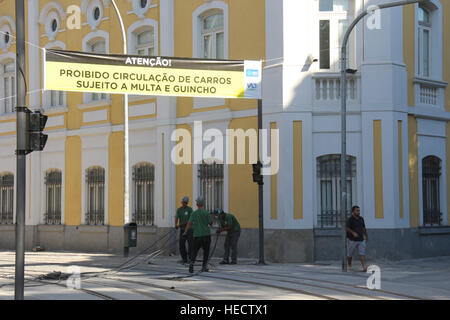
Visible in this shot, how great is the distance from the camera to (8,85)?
31.8 m

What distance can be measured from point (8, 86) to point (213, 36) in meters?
11.8

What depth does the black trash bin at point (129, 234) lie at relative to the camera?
76.0 ft

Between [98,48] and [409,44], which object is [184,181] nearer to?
[98,48]

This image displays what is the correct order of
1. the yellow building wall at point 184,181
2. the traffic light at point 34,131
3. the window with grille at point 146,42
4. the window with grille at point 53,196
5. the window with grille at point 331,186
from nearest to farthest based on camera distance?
the traffic light at point 34,131, the window with grille at point 331,186, the yellow building wall at point 184,181, the window with grille at point 146,42, the window with grille at point 53,196

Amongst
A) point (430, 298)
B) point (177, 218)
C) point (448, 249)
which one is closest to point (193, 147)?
point (177, 218)

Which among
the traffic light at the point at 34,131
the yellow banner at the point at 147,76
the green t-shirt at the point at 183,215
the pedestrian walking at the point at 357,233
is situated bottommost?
the pedestrian walking at the point at 357,233

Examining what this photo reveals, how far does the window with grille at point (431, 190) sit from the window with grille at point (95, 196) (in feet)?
36.4

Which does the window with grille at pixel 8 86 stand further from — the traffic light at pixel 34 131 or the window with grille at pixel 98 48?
the traffic light at pixel 34 131

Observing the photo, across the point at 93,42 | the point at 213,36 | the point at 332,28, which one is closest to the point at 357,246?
the point at 332,28

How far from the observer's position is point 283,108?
2127cm

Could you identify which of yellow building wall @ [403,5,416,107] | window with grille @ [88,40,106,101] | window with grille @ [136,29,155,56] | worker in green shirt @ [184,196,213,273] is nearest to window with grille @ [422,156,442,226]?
yellow building wall @ [403,5,416,107]

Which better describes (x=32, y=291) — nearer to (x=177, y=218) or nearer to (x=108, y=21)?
(x=177, y=218)

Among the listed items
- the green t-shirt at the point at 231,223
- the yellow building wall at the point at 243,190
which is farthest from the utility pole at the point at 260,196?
the yellow building wall at the point at 243,190

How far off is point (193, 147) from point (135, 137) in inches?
115
